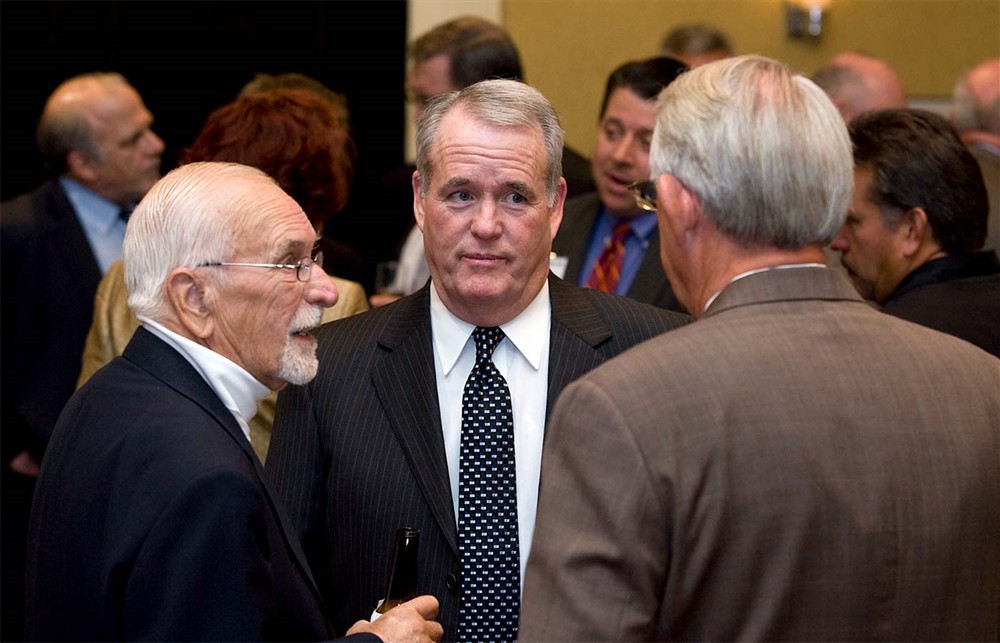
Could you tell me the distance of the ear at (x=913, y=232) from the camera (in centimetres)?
311

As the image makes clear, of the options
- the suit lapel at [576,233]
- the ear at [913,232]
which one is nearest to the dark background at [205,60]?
the suit lapel at [576,233]

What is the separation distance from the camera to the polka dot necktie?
7.77 ft

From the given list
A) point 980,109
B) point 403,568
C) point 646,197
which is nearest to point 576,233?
point 646,197

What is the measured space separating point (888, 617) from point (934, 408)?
289 mm

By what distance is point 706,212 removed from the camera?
1810 mm

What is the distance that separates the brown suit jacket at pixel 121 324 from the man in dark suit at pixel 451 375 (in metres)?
0.62

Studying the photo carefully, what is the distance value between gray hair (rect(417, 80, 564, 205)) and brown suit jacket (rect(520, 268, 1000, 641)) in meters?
0.80

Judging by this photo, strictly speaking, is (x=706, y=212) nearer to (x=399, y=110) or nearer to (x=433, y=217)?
(x=433, y=217)

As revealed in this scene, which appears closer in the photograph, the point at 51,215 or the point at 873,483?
the point at 873,483

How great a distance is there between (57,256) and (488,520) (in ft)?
9.11

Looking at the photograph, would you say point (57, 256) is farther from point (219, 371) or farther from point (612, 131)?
point (219, 371)

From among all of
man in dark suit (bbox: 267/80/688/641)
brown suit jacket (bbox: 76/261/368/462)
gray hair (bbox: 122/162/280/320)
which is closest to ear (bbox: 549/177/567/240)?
man in dark suit (bbox: 267/80/688/641)

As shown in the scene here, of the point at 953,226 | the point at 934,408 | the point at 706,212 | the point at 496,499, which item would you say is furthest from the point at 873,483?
the point at 953,226

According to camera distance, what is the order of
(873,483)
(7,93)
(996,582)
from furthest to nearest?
(7,93)
(996,582)
(873,483)
